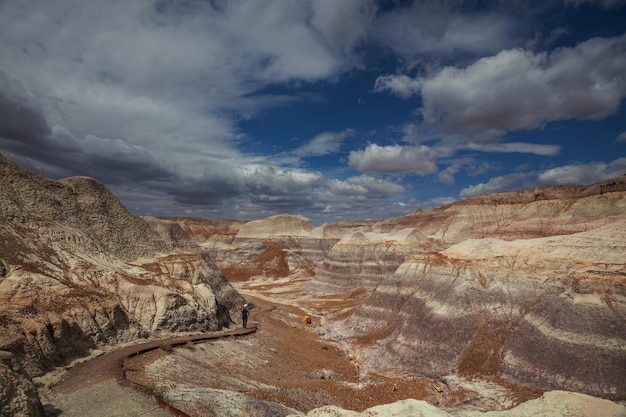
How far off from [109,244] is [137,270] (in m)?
5.04

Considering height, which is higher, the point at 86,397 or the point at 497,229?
the point at 497,229

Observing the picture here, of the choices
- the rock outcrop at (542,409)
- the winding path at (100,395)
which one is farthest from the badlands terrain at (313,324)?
the winding path at (100,395)

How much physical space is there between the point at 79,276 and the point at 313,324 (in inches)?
1084

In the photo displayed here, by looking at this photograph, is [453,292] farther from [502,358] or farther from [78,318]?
[78,318]

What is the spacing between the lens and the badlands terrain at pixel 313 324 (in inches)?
Result: 649

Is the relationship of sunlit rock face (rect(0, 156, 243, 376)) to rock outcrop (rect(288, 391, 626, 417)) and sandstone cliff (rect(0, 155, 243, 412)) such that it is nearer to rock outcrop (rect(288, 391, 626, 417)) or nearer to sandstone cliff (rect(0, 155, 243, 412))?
sandstone cliff (rect(0, 155, 243, 412))

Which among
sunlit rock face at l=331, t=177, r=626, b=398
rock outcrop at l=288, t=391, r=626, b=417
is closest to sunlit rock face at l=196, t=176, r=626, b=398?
sunlit rock face at l=331, t=177, r=626, b=398

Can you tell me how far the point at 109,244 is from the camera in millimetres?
33250

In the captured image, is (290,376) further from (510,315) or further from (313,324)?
(313,324)

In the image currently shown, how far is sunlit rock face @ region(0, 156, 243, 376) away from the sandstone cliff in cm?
6

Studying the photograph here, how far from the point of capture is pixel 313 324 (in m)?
44.5

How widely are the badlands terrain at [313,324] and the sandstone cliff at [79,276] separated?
0.11 m

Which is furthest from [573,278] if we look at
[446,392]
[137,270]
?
[137,270]

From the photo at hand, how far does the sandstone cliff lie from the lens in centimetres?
1755
